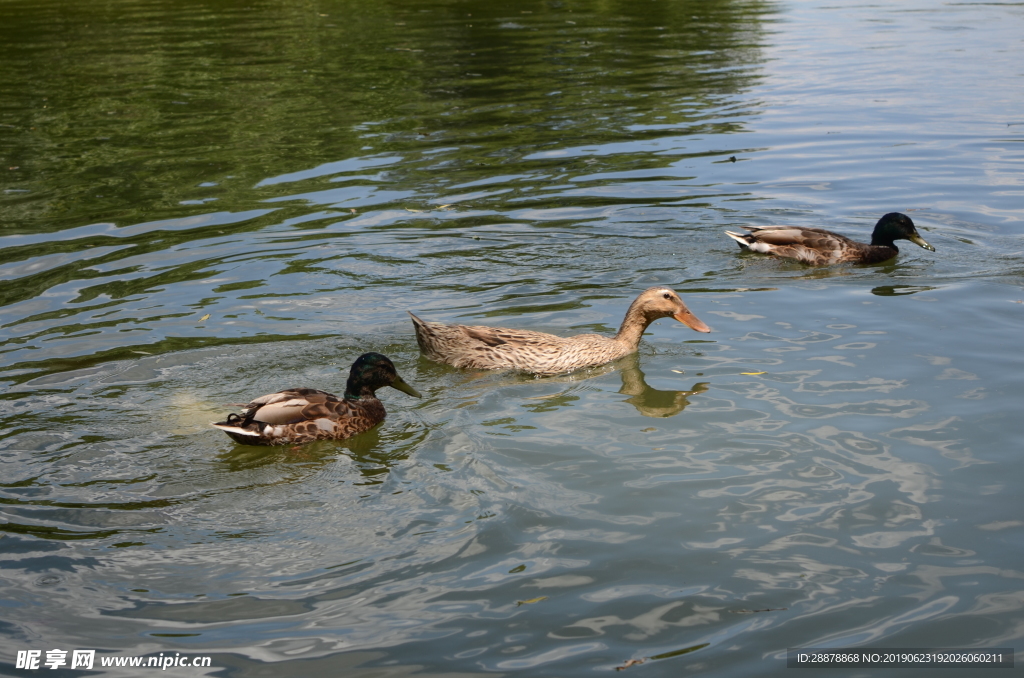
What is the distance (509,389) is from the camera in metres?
8.84

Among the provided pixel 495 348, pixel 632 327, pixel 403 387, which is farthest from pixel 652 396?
pixel 403 387

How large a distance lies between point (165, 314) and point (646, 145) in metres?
9.74

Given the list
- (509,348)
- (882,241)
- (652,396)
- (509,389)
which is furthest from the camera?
(882,241)

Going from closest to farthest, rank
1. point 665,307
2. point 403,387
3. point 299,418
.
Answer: point 299,418
point 403,387
point 665,307

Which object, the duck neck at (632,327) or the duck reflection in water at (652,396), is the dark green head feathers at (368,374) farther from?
the duck neck at (632,327)

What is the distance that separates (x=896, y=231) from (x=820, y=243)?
3.25 feet

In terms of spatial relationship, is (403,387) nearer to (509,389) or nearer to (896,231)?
(509,389)

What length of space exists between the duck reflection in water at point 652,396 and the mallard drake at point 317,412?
1885 millimetres

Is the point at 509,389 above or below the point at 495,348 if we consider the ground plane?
below

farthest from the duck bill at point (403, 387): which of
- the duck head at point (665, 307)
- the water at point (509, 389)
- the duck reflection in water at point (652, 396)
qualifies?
the duck head at point (665, 307)

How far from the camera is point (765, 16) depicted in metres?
34.2

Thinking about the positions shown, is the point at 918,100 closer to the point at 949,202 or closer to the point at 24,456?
the point at 949,202

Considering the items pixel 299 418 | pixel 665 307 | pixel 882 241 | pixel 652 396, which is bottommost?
pixel 652 396

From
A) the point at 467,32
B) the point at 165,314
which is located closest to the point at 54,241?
the point at 165,314
